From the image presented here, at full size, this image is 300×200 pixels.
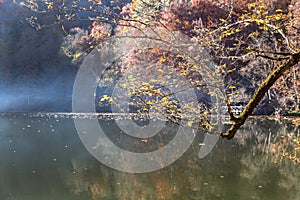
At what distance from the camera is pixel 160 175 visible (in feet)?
21.9

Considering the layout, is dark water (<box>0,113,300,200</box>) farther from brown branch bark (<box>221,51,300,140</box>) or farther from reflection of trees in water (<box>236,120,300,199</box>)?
brown branch bark (<box>221,51,300,140</box>)

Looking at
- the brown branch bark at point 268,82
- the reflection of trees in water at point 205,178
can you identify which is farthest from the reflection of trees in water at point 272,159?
the brown branch bark at point 268,82

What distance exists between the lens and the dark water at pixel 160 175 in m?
5.70

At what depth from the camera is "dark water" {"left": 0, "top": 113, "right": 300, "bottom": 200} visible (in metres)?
5.70

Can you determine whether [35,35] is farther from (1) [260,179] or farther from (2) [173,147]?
(1) [260,179]

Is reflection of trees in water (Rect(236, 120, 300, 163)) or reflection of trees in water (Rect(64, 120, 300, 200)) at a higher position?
reflection of trees in water (Rect(236, 120, 300, 163))

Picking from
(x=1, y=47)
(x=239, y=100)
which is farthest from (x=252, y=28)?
(x=1, y=47)

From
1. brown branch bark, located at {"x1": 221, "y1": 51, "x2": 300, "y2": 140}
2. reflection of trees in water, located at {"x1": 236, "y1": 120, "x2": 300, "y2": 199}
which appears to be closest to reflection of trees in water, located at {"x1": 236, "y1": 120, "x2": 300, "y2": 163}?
reflection of trees in water, located at {"x1": 236, "y1": 120, "x2": 300, "y2": 199}

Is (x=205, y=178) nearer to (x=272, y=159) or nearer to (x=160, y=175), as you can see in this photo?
(x=160, y=175)

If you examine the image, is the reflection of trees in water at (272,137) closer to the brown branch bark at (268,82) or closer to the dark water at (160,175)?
the dark water at (160,175)

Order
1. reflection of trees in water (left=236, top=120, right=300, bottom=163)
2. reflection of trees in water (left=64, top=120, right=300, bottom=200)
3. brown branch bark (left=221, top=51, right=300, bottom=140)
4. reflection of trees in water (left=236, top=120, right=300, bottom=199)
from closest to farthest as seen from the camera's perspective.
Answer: brown branch bark (left=221, top=51, right=300, bottom=140), reflection of trees in water (left=64, top=120, right=300, bottom=200), reflection of trees in water (left=236, top=120, right=300, bottom=199), reflection of trees in water (left=236, top=120, right=300, bottom=163)

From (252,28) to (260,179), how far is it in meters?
9.30

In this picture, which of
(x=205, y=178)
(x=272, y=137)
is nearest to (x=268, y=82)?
(x=205, y=178)

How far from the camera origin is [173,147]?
31.0 feet
